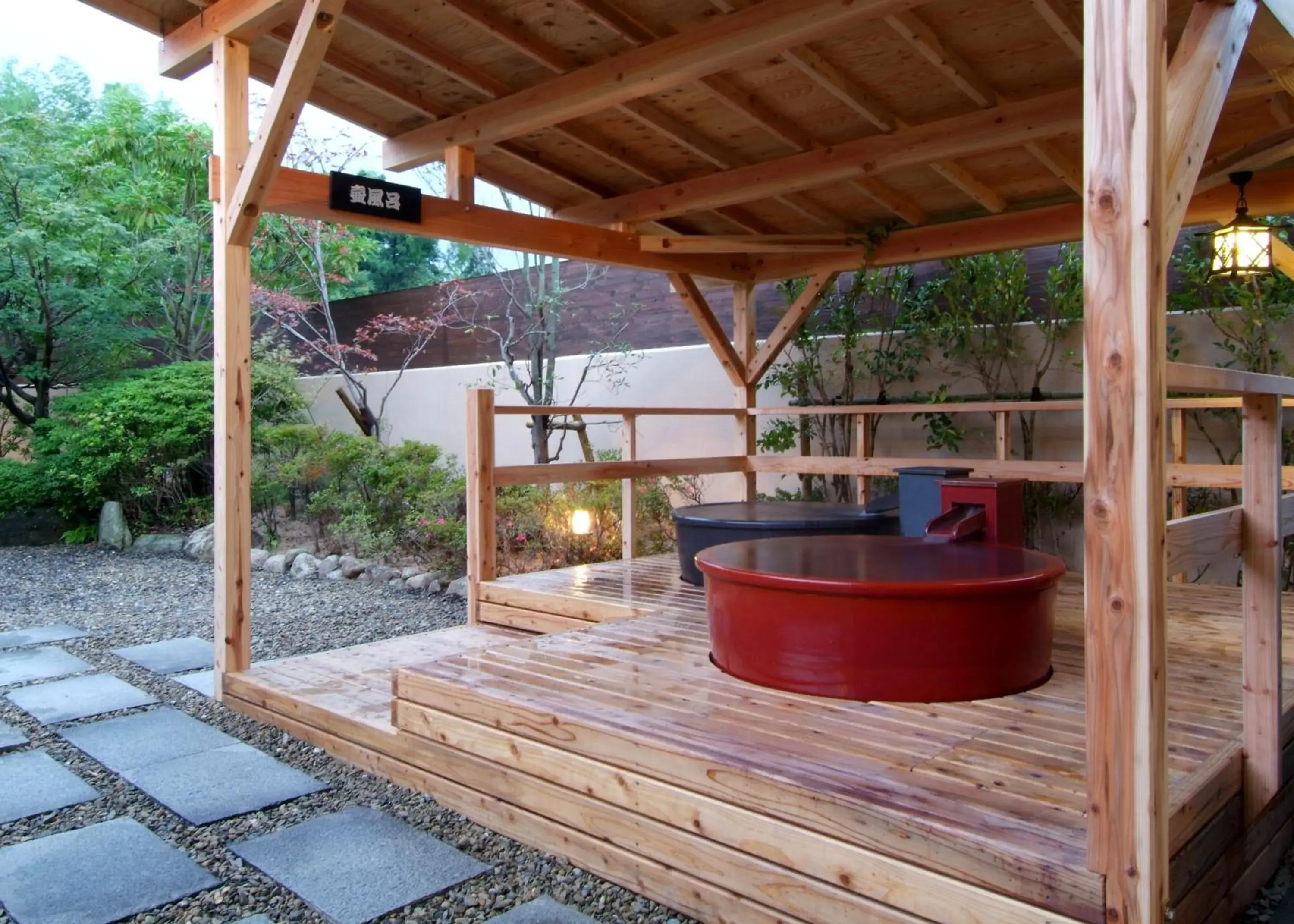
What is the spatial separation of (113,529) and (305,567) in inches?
99.9

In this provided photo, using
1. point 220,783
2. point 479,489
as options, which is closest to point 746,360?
point 479,489

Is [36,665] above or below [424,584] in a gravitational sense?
below

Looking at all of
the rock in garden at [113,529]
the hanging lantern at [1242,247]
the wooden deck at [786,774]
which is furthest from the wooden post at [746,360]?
the rock in garden at [113,529]

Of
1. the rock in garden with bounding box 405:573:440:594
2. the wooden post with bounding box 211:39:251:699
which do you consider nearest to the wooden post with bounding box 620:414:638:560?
the rock in garden with bounding box 405:573:440:594

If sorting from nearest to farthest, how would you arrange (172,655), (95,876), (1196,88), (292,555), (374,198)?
1. (1196,88)
2. (95,876)
3. (374,198)
4. (172,655)
5. (292,555)

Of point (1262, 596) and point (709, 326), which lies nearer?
point (1262, 596)

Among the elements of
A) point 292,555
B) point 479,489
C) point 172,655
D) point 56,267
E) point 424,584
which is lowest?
point 172,655

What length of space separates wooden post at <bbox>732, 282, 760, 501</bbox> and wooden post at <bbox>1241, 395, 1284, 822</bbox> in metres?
4.47

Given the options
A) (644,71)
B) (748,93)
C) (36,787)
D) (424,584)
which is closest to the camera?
(36,787)

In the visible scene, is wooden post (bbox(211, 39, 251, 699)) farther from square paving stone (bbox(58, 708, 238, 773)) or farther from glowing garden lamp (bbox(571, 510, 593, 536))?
glowing garden lamp (bbox(571, 510, 593, 536))

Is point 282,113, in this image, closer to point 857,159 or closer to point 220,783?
point 220,783

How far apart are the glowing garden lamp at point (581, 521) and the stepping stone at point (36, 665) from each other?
2.98 m

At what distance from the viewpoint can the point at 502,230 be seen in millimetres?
5051

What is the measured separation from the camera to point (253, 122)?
35.9ft
